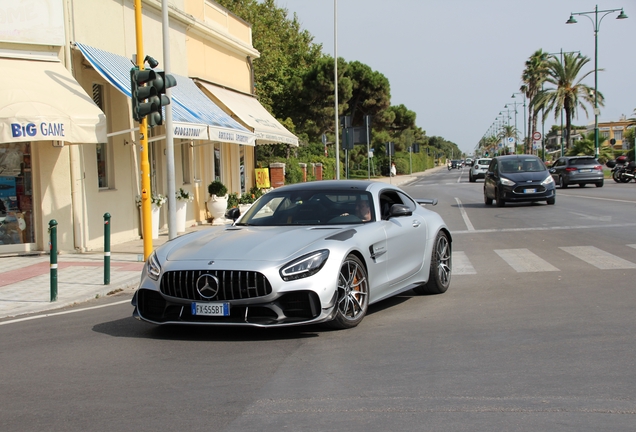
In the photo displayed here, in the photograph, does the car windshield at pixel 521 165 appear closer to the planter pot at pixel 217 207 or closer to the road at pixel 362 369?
the planter pot at pixel 217 207

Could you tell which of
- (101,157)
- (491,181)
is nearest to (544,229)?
(491,181)

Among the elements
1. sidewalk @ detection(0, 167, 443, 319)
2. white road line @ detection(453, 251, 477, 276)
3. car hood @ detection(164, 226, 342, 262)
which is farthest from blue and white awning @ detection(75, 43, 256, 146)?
car hood @ detection(164, 226, 342, 262)

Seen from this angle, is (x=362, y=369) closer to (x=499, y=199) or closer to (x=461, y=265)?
(x=461, y=265)

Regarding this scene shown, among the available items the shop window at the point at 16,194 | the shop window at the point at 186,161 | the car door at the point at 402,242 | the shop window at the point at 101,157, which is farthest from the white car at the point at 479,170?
the car door at the point at 402,242

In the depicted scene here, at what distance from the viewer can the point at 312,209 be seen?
26.3ft

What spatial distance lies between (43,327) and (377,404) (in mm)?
4705

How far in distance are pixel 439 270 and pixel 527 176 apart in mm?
16288

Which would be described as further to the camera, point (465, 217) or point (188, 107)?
point (465, 217)

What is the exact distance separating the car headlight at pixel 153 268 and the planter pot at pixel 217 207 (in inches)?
593

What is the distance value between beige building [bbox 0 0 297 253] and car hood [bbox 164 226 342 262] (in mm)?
6717

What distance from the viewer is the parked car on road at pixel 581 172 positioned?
121 feet

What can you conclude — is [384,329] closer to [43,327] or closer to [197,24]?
[43,327]

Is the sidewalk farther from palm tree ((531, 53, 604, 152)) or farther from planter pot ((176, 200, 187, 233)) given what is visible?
palm tree ((531, 53, 604, 152))

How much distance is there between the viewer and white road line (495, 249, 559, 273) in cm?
1088
